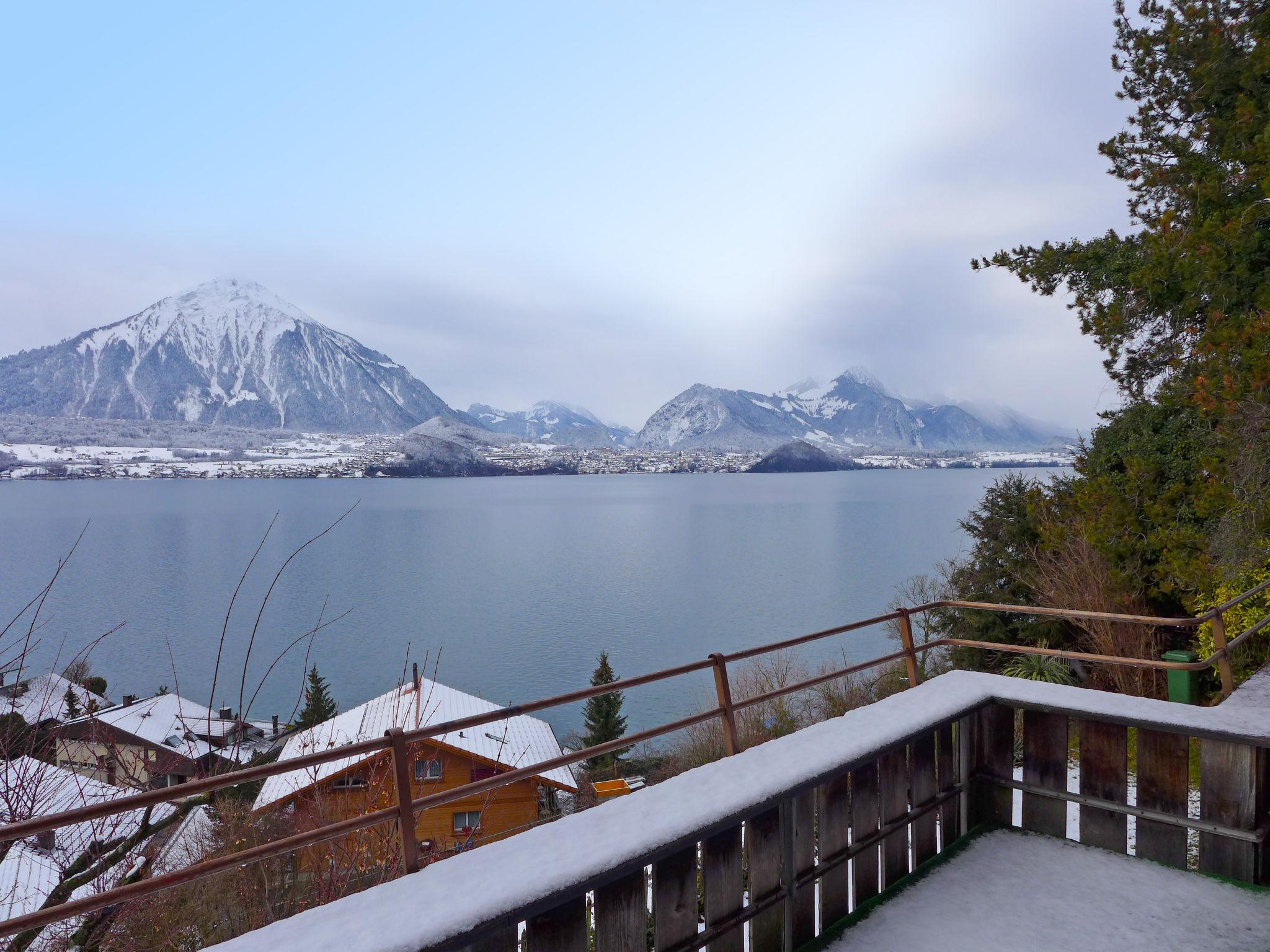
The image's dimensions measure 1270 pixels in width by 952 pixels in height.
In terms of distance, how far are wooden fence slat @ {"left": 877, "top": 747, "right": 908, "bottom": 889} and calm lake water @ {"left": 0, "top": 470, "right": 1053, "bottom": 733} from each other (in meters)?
8.10

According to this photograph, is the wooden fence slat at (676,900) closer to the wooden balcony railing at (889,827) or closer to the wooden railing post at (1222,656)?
the wooden balcony railing at (889,827)

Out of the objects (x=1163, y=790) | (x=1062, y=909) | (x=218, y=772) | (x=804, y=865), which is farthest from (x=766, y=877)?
(x=218, y=772)

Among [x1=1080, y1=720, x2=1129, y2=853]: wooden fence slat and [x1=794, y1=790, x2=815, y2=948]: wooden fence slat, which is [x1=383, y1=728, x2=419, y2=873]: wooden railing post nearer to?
[x1=794, y1=790, x2=815, y2=948]: wooden fence slat

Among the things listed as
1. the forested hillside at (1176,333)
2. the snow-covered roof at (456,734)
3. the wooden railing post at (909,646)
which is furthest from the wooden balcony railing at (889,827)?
the snow-covered roof at (456,734)

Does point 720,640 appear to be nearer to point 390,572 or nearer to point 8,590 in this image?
point 390,572

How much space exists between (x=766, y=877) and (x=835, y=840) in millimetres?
519

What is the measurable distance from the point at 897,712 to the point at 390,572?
69929mm

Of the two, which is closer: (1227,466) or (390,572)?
(1227,466)

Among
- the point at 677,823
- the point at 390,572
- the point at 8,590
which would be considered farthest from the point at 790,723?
the point at 8,590

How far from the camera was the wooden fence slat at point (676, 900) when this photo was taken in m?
2.74

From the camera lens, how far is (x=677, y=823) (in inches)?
103

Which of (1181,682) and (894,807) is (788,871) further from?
(1181,682)

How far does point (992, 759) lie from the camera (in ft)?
14.4

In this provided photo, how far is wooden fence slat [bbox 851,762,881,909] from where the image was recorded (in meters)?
3.58
